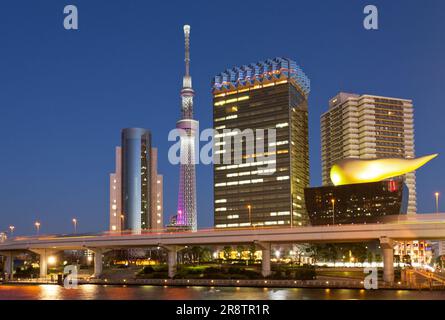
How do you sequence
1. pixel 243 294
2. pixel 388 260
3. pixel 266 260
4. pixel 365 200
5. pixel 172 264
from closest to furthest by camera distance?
pixel 243 294 → pixel 388 260 → pixel 266 260 → pixel 172 264 → pixel 365 200

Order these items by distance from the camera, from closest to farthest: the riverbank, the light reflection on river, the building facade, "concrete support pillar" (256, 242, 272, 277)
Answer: the light reflection on river < the riverbank < "concrete support pillar" (256, 242, 272, 277) < the building facade

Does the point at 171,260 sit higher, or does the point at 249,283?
the point at 171,260

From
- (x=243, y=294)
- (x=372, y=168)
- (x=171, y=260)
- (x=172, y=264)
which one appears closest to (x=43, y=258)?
(x=171, y=260)

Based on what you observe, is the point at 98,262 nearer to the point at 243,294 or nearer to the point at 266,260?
the point at 266,260

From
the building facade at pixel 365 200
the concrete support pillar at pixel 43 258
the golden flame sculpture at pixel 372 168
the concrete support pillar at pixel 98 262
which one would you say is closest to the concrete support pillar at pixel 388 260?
the golden flame sculpture at pixel 372 168

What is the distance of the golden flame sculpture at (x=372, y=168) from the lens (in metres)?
104

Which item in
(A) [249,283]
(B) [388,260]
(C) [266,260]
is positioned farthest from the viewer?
(C) [266,260]

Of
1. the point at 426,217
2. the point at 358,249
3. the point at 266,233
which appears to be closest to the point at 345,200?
the point at 358,249

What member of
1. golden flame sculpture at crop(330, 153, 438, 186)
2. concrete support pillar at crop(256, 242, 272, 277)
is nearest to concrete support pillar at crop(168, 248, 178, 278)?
concrete support pillar at crop(256, 242, 272, 277)

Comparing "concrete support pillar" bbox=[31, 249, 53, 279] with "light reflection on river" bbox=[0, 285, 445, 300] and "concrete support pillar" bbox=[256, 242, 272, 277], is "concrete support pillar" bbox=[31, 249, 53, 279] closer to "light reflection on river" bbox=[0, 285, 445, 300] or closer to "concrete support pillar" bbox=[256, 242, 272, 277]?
"light reflection on river" bbox=[0, 285, 445, 300]

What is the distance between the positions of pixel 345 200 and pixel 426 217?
243 ft

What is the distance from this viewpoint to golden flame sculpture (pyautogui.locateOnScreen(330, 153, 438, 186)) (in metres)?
104

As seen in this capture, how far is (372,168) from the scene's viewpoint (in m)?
108

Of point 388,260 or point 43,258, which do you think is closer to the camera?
point 388,260
